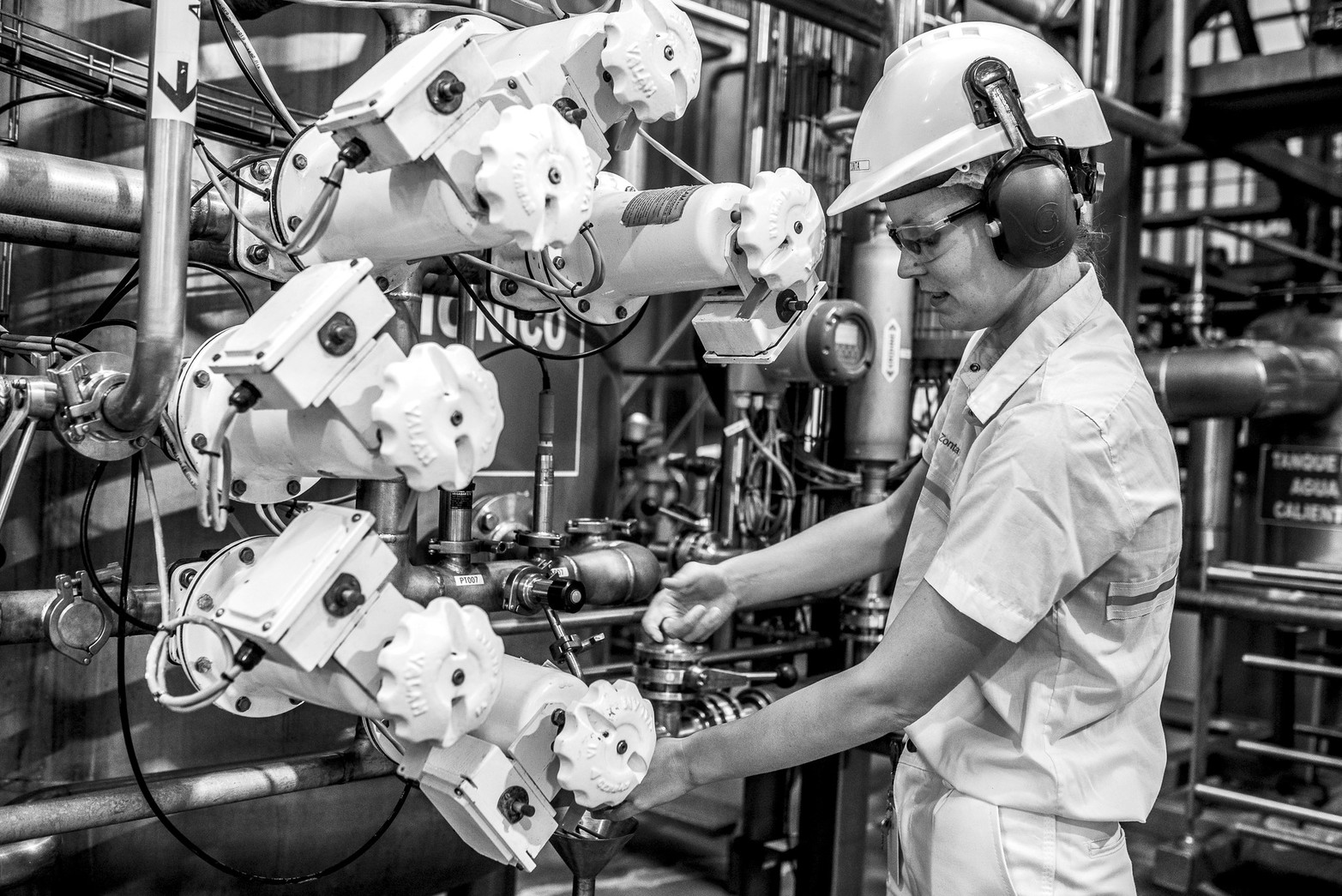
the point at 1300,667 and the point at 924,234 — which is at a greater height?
the point at 924,234

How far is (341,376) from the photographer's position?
0.88m

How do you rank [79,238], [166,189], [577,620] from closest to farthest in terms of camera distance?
[166,189]
[79,238]
[577,620]

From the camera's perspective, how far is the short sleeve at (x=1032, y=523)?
1006 mm

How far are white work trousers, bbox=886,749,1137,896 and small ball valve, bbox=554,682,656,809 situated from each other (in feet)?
1.03

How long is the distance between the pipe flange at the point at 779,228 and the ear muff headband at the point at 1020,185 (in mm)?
173

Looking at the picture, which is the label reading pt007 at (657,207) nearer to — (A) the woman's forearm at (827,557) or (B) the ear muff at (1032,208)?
(B) the ear muff at (1032,208)

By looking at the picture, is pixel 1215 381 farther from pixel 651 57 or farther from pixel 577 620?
pixel 651 57

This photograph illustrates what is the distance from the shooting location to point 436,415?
0.85m

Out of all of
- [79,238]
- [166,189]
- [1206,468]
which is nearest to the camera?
[166,189]

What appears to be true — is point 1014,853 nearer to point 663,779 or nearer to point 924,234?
point 663,779

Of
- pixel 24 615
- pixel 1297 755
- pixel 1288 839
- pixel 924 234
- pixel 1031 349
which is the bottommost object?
pixel 1288 839

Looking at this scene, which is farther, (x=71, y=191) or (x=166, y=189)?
(x=71, y=191)

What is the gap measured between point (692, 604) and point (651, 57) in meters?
0.71

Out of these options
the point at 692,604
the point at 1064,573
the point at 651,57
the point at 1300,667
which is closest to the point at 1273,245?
the point at 1300,667
